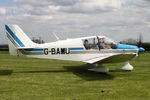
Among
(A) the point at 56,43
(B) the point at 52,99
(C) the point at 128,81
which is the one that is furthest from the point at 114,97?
(A) the point at 56,43

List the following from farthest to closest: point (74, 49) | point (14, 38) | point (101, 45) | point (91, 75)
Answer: point (74, 49) < point (101, 45) < point (14, 38) < point (91, 75)

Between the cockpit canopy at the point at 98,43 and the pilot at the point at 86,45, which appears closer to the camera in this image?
the cockpit canopy at the point at 98,43

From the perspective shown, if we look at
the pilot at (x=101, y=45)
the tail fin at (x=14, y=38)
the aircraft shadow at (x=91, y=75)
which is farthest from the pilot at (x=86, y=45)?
the tail fin at (x=14, y=38)

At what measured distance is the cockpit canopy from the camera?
10141mm

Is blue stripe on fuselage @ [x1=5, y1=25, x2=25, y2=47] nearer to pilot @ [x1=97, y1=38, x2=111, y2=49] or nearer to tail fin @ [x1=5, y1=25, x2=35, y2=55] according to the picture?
tail fin @ [x1=5, y1=25, x2=35, y2=55]

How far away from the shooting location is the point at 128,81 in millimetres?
8234

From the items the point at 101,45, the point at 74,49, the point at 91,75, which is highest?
the point at 101,45

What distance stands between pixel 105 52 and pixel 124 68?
5.10 feet

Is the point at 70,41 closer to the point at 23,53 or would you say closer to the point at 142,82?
the point at 23,53

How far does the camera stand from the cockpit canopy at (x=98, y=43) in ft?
33.3

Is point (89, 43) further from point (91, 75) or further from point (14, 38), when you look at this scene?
point (14, 38)

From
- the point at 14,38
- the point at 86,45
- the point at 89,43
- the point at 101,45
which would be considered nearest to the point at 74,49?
the point at 86,45

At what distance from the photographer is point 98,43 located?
1019 centimetres

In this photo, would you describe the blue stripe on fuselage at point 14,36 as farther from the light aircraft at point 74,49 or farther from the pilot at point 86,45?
the pilot at point 86,45
